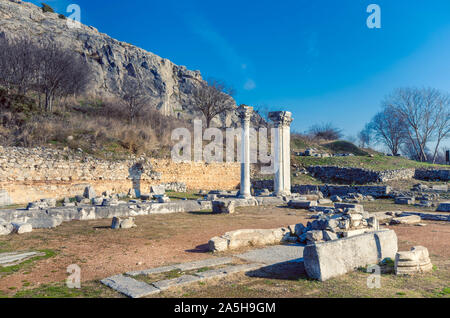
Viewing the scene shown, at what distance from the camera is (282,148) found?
19000 millimetres

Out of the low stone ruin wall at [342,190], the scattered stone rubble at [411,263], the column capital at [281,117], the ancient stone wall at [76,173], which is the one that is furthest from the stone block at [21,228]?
the low stone ruin wall at [342,190]

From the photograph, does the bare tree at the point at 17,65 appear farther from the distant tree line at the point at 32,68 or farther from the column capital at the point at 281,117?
the column capital at the point at 281,117

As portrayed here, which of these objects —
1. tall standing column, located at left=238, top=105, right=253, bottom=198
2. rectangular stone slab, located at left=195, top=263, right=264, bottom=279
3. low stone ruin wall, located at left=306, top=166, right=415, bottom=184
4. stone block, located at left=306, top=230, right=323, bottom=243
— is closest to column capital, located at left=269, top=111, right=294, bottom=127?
tall standing column, located at left=238, top=105, right=253, bottom=198

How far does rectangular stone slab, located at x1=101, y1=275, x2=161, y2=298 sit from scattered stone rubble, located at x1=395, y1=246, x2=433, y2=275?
4.21 m

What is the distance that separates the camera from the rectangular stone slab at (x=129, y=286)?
4629 millimetres

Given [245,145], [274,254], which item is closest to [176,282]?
[274,254]

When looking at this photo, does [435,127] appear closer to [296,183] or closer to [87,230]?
[296,183]

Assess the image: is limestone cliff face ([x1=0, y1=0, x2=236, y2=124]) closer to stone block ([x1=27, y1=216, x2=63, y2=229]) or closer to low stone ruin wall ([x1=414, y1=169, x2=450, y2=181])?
low stone ruin wall ([x1=414, y1=169, x2=450, y2=181])

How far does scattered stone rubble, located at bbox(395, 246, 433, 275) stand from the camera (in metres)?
5.66

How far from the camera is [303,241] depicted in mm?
8578

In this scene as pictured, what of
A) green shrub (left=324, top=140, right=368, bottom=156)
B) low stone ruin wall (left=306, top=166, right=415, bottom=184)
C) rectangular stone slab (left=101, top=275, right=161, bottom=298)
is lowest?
rectangular stone slab (left=101, top=275, right=161, bottom=298)

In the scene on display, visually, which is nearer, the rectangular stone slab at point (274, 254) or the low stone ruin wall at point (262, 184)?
the rectangular stone slab at point (274, 254)

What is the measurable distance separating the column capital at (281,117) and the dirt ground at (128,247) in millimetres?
6791
